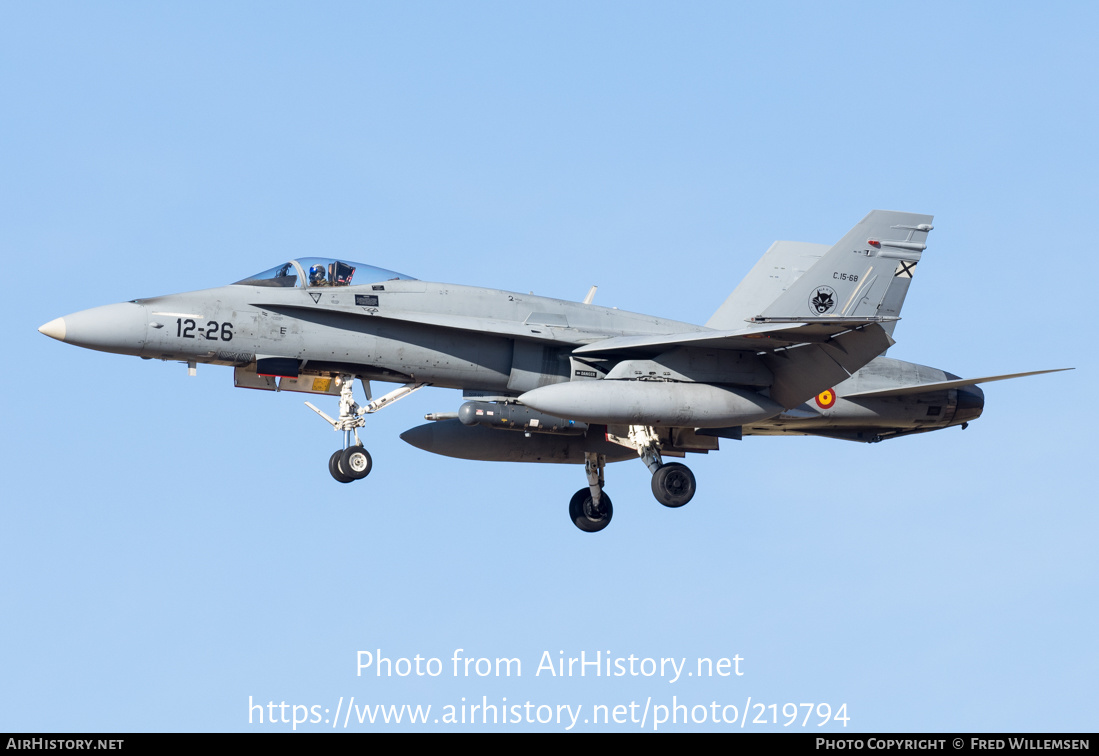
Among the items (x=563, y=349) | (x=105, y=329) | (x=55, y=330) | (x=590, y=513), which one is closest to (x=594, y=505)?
(x=590, y=513)

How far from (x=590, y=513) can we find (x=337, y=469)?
492cm

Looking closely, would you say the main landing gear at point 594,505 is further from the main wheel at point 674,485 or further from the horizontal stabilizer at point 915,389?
the horizontal stabilizer at point 915,389

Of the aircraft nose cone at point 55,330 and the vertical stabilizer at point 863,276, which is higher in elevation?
the vertical stabilizer at point 863,276

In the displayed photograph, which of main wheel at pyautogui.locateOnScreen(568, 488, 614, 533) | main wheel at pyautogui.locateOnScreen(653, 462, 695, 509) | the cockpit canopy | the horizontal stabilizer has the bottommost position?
main wheel at pyautogui.locateOnScreen(568, 488, 614, 533)

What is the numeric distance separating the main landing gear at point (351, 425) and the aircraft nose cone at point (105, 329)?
7.85 feet

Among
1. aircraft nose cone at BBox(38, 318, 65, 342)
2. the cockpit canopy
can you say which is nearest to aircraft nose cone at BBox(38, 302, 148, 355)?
aircraft nose cone at BBox(38, 318, 65, 342)

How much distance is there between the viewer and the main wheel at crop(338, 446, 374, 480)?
18281 millimetres

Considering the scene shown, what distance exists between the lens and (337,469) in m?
18.3

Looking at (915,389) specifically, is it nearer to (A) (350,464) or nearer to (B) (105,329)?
(A) (350,464)

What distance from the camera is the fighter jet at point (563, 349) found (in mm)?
17859

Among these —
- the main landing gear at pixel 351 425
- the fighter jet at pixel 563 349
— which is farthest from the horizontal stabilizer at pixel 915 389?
the main landing gear at pixel 351 425

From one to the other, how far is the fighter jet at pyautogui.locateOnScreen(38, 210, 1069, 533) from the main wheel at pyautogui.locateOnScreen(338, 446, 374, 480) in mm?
18

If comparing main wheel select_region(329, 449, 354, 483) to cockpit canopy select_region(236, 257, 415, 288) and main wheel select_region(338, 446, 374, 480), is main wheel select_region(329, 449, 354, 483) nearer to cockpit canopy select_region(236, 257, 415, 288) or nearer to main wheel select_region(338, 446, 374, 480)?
main wheel select_region(338, 446, 374, 480)

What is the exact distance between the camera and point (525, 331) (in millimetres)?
18828
